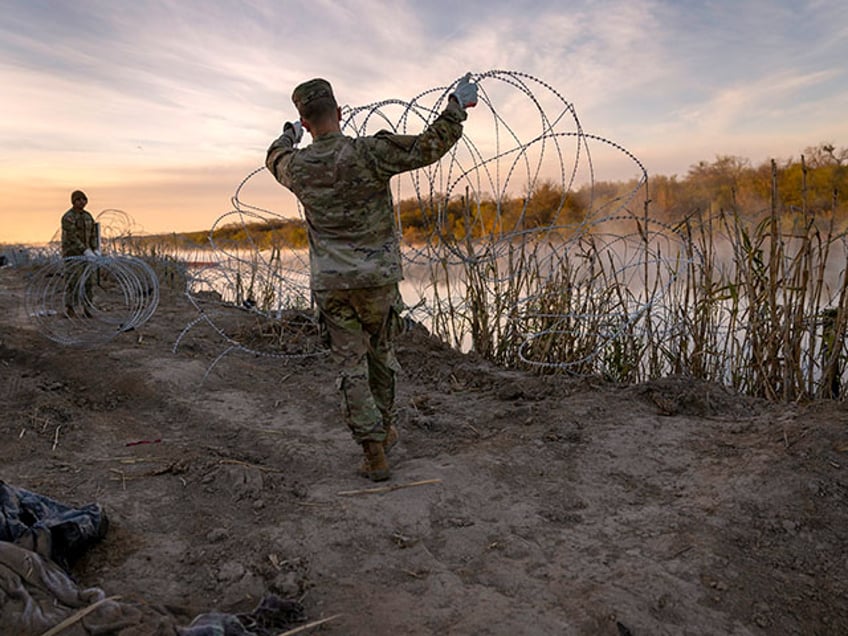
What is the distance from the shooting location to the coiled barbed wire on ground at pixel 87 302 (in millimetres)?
5871

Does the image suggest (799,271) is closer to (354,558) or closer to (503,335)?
(503,335)

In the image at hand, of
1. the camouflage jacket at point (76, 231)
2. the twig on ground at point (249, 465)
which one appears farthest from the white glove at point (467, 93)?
the camouflage jacket at point (76, 231)

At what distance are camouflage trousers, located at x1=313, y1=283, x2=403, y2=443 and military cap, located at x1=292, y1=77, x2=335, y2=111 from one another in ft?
2.79

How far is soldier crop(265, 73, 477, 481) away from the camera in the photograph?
2816 millimetres

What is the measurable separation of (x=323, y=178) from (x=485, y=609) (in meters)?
1.85

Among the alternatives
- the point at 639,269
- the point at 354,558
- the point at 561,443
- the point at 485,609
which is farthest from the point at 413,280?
the point at 485,609

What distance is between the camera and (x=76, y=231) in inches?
315

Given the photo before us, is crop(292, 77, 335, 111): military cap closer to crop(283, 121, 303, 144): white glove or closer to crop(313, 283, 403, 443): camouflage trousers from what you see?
crop(283, 121, 303, 144): white glove

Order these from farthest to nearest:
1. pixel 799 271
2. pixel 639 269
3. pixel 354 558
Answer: pixel 639 269
pixel 799 271
pixel 354 558

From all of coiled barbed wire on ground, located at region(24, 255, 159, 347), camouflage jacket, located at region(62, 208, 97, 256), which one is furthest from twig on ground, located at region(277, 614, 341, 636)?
camouflage jacket, located at region(62, 208, 97, 256)

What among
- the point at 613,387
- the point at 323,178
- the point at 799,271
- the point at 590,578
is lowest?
the point at 590,578

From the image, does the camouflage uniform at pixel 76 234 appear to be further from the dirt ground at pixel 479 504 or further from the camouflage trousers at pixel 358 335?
the camouflage trousers at pixel 358 335

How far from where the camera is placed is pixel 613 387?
4.29 meters

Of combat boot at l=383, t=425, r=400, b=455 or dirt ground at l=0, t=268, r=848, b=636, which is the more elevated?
combat boot at l=383, t=425, r=400, b=455
